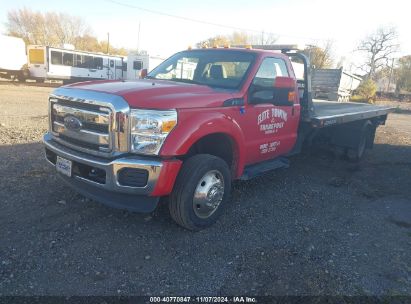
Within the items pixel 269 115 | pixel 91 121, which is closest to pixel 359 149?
pixel 269 115

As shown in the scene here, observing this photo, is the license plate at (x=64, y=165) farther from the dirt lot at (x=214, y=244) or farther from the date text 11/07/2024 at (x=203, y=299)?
the date text 11/07/2024 at (x=203, y=299)

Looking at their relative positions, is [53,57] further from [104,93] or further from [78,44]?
[78,44]

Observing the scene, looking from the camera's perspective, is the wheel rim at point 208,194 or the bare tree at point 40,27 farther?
the bare tree at point 40,27

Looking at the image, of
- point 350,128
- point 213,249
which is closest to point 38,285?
point 213,249

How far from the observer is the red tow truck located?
3207 millimetres

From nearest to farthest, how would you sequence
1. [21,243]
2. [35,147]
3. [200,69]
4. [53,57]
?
[21,243], [200,69], [35,147], [53,57]

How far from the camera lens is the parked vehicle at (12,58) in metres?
24.1

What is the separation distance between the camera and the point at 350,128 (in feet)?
24.4

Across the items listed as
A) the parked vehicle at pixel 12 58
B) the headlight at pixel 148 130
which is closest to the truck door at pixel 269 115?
the headlight at pixel 148 130

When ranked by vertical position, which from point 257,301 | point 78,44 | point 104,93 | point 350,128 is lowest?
point 257,301

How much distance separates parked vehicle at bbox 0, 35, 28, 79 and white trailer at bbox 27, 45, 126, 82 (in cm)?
69

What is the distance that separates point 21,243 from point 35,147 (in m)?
3.81

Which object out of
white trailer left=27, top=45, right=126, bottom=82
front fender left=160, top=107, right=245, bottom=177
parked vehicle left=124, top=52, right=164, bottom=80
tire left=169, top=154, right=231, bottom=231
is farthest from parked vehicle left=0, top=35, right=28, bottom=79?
tire left=169, top=154, right=231, bottom=231

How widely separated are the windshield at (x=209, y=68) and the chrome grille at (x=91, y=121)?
1.54 m
